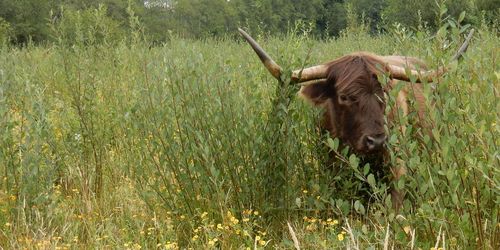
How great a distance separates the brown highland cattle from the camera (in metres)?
3.69

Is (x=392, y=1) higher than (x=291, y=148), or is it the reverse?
(x=291, y=148)

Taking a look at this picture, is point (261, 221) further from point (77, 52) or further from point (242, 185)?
point (77, 52)

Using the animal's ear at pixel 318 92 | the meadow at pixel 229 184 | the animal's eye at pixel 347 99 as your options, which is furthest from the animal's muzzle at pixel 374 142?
the animal's ear at pixel 318 92

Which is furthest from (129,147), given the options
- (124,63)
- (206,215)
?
(124,63)

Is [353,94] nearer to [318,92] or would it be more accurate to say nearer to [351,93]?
[351,93]

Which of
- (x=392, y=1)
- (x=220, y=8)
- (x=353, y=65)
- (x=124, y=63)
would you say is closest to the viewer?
(x=353, y=65)

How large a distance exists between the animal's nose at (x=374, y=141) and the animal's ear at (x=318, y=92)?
707mm

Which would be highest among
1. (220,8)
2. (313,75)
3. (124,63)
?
(313,75)

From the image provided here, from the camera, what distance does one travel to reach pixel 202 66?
3.76 meters

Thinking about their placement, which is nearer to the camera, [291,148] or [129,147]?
[291,148]

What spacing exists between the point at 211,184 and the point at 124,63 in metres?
4.78

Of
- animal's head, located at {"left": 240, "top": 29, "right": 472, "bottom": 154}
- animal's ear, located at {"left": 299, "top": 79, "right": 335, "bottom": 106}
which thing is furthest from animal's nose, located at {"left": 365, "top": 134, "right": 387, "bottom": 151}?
animal's ear, located at {"left": 299, "top": 79, "right": 335, "bottom": 106}

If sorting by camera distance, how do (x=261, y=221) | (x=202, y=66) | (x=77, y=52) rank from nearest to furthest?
(x=261, y=221)
(x=202, y=66)
(x=77, y=52)

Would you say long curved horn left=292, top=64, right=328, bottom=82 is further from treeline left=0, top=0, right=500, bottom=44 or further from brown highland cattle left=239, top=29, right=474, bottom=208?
treeline left=0, top=0, right=500, bottom=44
